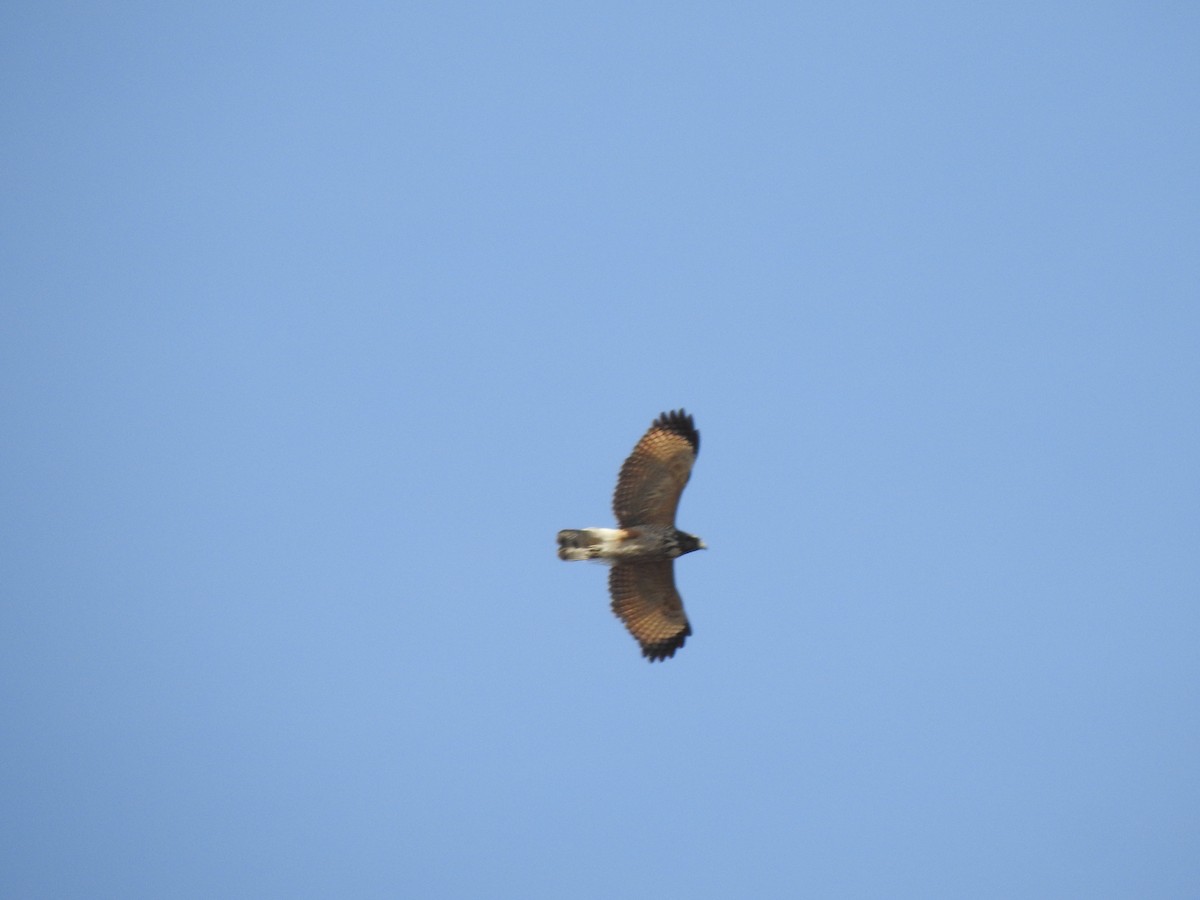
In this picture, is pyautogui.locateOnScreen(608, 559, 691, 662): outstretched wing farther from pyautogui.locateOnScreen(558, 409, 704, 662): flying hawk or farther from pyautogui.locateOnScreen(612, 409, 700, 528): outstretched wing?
pyautogui.locateOnScreen(612, 409, 700, 528): outstretched wing

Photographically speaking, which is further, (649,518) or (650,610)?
(650,610)

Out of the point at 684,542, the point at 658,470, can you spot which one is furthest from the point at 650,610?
the point at 658,470

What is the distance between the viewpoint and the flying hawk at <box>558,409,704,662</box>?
65.7ft

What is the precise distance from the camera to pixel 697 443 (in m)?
20.0

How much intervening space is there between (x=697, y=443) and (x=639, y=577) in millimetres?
2170

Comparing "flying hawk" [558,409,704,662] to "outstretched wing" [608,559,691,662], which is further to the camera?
"outstretched wing" [608,559,691,662]

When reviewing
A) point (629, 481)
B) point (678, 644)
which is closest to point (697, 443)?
point (629, 481)

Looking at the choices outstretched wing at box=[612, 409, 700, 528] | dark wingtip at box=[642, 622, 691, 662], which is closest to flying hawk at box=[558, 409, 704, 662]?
outstretched wing at box=[612, 409, 700, 528]

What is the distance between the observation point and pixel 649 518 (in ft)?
66.8

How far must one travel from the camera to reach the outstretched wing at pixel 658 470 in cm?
2002

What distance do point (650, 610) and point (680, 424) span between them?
2.82m

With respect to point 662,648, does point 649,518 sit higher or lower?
higher

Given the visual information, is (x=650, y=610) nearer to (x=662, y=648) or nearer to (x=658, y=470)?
(x=662, y=648)

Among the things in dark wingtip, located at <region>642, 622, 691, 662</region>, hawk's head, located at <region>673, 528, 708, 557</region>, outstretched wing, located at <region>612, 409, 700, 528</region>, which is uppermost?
outstretched wing, located at <region>612, 409, 700, 528</region>
